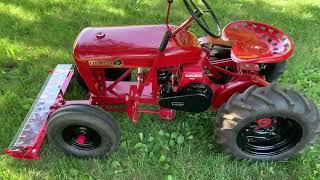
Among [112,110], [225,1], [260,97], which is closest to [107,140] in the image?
[112,110]

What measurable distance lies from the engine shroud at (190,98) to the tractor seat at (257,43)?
410 millimetres

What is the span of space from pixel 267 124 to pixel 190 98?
0.74 metres

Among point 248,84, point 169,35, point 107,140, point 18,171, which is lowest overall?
point 18,171

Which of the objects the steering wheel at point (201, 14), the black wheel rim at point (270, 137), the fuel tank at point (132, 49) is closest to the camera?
→ the steering wheel at point (201, 14)

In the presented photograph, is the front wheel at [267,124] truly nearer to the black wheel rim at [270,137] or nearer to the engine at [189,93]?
the black wheel rim at [270,137]

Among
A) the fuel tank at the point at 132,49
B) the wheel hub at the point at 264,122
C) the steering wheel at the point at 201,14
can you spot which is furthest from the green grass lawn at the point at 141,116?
Result: the steering wheel at the point at 201,14

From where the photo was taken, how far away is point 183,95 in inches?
164

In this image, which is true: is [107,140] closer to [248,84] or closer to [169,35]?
[169,35]

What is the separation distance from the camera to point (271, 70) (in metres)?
4.77

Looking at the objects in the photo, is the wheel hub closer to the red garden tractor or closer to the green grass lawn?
the red garden tractor

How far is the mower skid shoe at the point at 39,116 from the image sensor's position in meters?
4.09

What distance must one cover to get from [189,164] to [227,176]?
374mm

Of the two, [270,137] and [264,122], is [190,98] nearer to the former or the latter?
[264,122]

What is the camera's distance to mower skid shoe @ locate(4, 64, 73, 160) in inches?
161
